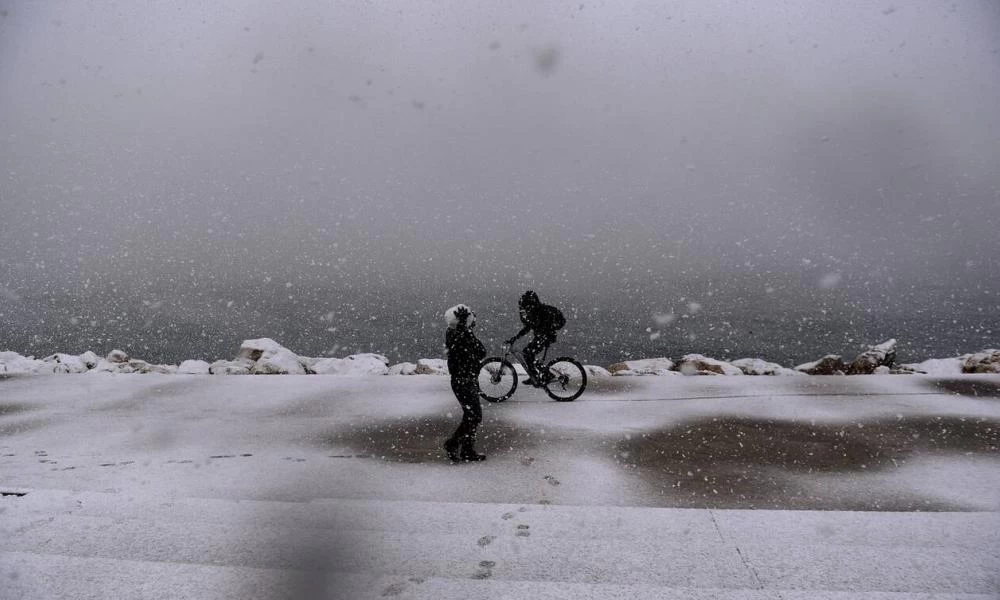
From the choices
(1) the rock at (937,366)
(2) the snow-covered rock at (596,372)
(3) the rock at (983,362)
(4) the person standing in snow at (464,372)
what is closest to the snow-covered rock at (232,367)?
(2) the snow-covered rock at (596,372)

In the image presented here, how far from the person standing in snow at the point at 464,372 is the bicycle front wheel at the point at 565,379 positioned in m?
2.75

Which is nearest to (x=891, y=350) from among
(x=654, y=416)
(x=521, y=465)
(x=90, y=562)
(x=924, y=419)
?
(x=924, y=419)

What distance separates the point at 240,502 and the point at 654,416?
5.11 meters

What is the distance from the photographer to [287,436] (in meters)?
6.98

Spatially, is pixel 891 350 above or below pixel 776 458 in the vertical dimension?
above

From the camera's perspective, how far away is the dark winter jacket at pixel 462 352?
6.05 meters

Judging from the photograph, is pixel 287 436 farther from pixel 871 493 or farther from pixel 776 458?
pixel 871 493

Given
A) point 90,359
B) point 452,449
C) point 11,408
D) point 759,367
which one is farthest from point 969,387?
point 90,359

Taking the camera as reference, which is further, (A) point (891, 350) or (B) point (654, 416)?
(A) point (891, 350)

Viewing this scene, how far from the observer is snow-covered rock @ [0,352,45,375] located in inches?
463

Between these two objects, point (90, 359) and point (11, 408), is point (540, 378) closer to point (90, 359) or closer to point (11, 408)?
point (11, 408)

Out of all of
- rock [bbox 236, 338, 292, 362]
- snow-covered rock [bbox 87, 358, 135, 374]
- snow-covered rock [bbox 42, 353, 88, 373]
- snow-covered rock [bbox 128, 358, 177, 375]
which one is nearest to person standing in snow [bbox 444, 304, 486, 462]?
rock [bbox 236, 338, 292, 362]

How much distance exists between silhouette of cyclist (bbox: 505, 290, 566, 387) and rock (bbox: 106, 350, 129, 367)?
30.3ft

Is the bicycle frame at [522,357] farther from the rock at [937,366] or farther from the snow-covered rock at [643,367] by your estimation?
the rock at [937,366]
